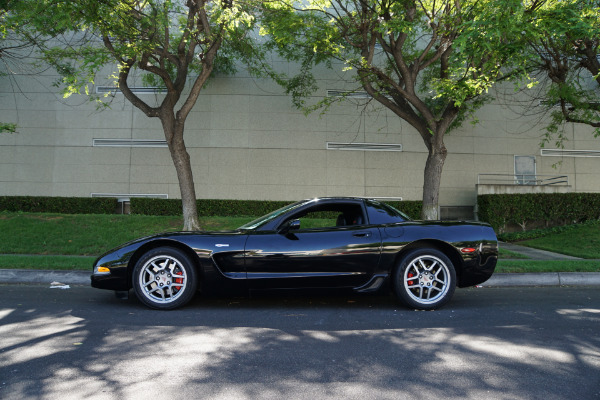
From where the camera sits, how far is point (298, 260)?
4.99 meters

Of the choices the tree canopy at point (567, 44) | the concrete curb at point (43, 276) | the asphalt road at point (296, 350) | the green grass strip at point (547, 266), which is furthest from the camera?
the tree canopy at point (567, 44)

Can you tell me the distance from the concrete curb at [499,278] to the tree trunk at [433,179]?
14.3 feet

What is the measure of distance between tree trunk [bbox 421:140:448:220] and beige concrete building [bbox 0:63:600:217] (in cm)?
576

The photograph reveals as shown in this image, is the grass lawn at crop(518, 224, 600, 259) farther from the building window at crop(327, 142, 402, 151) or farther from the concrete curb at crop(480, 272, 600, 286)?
the building window at crop(327, 142, 402, 151)

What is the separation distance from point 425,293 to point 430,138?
752cm

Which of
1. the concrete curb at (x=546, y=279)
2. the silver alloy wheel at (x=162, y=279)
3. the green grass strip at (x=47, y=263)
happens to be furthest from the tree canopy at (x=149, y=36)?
the concrete curb at (x=546, y=279)

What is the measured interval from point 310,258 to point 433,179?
7704 mm

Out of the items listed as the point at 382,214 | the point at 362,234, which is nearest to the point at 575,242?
the point at 382,214

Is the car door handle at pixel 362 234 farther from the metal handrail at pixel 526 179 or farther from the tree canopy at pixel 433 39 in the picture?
the metal handrail at pixel 526 179

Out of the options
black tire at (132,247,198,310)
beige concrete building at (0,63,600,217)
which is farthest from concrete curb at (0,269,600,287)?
beige concrete building at (0,63,600,217)

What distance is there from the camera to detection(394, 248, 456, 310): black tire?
5.16 meters

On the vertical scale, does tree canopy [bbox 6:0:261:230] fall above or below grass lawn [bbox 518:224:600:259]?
above

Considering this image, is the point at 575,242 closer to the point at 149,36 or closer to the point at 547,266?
the point at 547,266

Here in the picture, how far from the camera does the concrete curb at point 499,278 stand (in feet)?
23.1
